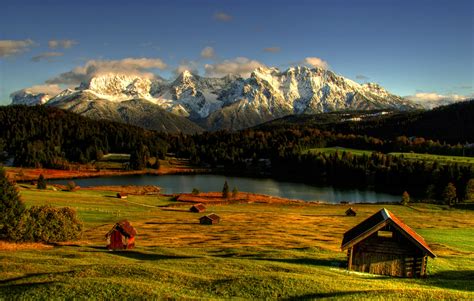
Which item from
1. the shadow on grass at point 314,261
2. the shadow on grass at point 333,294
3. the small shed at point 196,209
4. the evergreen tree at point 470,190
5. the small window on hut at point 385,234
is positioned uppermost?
the evergreen tree at point 470,190

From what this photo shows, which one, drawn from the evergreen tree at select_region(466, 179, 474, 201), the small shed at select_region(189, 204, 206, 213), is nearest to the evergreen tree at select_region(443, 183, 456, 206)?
the evergreen tree at select_region(466, 179, 474, 201)

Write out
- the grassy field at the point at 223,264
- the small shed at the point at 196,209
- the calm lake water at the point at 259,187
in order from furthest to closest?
the calm lake water at the point at 259,187 → the small shed at the point at 196,209 → the grassy field at the point at 223,264

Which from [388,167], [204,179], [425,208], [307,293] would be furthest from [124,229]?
[388,167]

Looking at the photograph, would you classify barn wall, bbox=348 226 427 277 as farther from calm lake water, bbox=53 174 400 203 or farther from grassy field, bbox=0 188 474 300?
calm lake water, bbox=53 174 400 203

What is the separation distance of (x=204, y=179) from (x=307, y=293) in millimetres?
166356

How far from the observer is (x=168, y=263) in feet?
124

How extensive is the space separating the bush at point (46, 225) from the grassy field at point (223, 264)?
2.42 m

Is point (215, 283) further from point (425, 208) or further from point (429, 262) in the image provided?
point (425, 208)

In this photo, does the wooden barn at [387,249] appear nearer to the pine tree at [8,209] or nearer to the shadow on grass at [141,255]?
the shadow on grass at [141,255]

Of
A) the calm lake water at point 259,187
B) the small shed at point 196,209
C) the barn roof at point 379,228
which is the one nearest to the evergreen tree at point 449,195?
the calm lake water at point 259,187

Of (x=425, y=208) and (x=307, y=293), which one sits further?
(x=425, y=208)

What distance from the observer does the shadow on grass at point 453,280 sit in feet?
105

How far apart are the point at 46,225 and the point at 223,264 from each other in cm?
2896

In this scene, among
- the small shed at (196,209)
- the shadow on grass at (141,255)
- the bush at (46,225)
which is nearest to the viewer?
the shadow on grass at (141,255)
